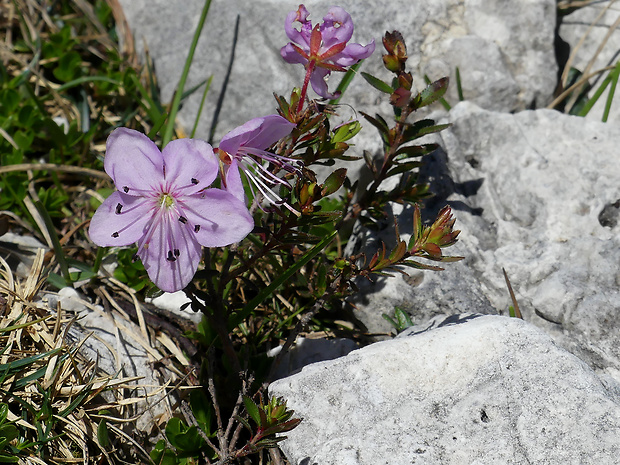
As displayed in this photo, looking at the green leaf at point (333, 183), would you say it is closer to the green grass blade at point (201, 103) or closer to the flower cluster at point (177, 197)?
the flower cluster at point (177, 197)

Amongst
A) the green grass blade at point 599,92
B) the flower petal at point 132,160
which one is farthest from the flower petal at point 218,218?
the green grass blade at point 599,92

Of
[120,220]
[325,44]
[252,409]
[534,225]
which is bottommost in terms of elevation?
[252,409]

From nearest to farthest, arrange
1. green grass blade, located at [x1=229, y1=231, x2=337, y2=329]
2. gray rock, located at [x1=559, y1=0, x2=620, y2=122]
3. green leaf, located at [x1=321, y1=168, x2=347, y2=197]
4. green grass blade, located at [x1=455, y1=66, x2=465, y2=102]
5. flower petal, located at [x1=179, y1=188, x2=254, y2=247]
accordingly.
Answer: flower petal, located at [x1=179, y1=188, x2=254, y2=247]
green leaf, located at [x1=321, y1=168, x2=347, y2=197]
green grass blade, located at [x1=229, y1=231, x2=337, y2=329]
green grass blade, located at [x1=455, y1=66, x2=465, y2=102]
gray rock, located at [x1=559, y1=0, x2=620, y2=122]

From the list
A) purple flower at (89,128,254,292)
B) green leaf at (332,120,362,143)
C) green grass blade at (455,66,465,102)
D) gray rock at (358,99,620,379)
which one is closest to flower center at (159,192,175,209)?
purple flower at (89,128,254,292)

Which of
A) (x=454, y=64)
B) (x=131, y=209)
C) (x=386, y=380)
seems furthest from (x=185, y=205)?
(x=454, y=64)

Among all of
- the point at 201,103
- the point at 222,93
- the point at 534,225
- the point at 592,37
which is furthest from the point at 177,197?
the point at 592,37

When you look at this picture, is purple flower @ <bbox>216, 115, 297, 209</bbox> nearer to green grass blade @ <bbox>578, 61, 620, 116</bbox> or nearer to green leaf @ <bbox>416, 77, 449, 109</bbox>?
green leaf @ <bbox>416, 77, 449, 109</bbox>

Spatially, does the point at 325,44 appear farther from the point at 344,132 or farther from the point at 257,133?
the point at 257,133
